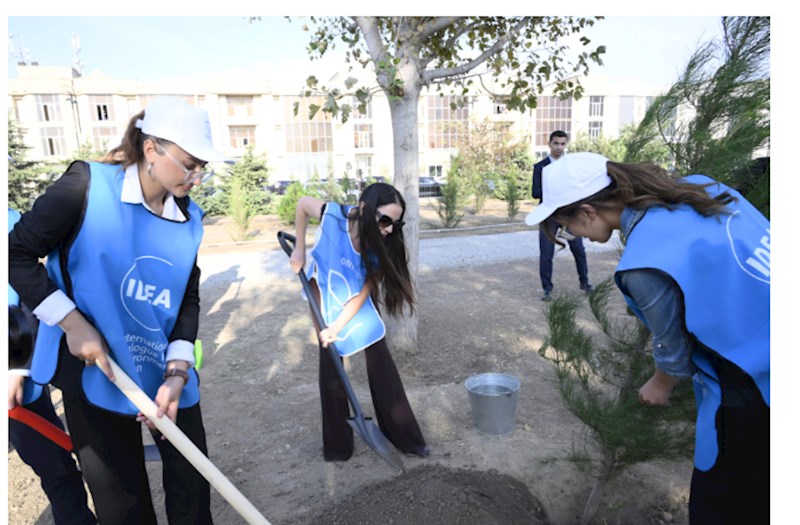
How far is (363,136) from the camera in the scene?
46375 millimetres

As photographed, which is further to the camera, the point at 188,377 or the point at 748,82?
the point at 748,82

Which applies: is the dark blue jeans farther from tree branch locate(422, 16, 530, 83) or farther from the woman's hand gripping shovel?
the woman's hand gripping shovel

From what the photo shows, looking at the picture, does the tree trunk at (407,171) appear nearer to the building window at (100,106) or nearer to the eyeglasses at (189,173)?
the eyeglasses at (189,173)

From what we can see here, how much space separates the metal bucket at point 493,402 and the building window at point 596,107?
52.2 meters

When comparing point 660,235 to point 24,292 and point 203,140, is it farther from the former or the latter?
point 24,292

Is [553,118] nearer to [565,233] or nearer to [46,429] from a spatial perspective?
[565,233]

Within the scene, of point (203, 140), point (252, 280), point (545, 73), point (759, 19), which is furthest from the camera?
point (252, 280)

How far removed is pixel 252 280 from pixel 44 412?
562cm

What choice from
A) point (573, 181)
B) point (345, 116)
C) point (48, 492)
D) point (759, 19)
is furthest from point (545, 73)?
point (48, 492)

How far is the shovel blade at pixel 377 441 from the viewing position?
2.70 meters

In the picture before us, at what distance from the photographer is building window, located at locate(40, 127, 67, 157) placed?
4184cm

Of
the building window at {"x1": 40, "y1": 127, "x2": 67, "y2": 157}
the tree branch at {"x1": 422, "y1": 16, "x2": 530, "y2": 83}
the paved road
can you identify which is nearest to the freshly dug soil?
the tree branch at {"x1": 422, "y1": 16, "x2": 530, "y2": 83}

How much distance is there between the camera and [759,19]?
192cm

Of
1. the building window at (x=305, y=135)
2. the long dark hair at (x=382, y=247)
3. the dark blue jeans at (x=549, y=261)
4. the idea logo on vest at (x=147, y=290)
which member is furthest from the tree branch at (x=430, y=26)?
the building window at (x=305, y=135)
